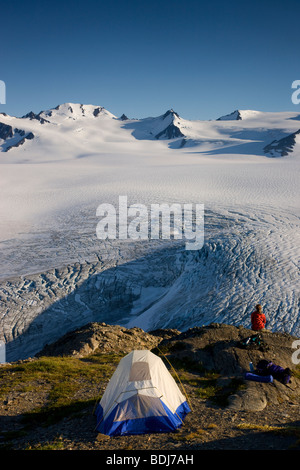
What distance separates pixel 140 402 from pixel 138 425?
1.71 feet

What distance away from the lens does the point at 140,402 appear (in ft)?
27.7

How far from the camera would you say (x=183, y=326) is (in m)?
22.0

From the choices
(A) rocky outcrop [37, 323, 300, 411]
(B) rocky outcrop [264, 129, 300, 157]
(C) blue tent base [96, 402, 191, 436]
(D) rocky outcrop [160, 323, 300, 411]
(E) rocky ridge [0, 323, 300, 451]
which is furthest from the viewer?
(B) rocky outcrop [264, 129, 300, 157]

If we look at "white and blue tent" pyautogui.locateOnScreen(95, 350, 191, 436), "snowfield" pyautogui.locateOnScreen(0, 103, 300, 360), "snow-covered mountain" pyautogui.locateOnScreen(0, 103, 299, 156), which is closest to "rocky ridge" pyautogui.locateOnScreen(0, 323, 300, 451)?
"white and blue tent" pyautogui.locateOnScreen(95, 350, 191, 436)

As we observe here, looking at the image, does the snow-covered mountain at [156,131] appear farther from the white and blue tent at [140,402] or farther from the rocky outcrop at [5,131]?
the white and blue tent at [140,402]

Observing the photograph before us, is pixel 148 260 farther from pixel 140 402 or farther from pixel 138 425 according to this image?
pixel 138 425

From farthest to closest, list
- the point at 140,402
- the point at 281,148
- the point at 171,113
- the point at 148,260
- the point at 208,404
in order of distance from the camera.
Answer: the point at 171,113
the point at 281,148
the point at 148,260
the point at 208,404
the point at 140,402

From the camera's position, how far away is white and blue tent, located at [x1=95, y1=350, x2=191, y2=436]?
8.16 m

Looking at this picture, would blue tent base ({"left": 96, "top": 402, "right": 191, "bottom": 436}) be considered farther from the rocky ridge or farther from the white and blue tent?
the rocky ridge

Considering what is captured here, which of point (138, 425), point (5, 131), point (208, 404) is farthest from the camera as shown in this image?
point (5, 131)

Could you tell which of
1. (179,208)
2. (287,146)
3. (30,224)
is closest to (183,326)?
(179,208)

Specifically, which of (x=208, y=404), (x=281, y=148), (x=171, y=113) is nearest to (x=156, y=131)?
(x=171, y=113)

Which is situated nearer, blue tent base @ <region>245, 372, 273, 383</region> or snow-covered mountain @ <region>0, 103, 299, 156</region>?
blue tent base @ <region>245, 372, 273, 383</region>
